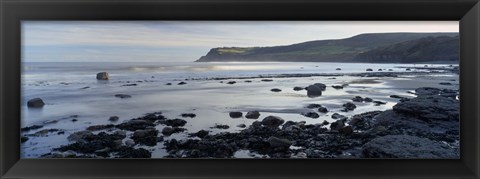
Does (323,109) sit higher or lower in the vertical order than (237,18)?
lower

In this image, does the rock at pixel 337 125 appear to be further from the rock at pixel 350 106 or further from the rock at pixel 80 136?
the rock at pixel 80 136

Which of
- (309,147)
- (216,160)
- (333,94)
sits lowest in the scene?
(309,147)

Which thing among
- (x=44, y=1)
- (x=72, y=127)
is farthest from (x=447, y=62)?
(x=72, y=127)

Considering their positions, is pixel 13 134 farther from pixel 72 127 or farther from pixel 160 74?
pixel 160 74

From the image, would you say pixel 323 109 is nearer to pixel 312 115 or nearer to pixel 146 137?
pixel 312 115

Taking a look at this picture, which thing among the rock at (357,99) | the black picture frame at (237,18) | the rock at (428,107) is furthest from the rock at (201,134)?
the rock at (428,107)

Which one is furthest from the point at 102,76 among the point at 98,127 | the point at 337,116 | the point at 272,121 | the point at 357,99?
the point at 357,99

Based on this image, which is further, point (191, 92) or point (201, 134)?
point (191, 92)
